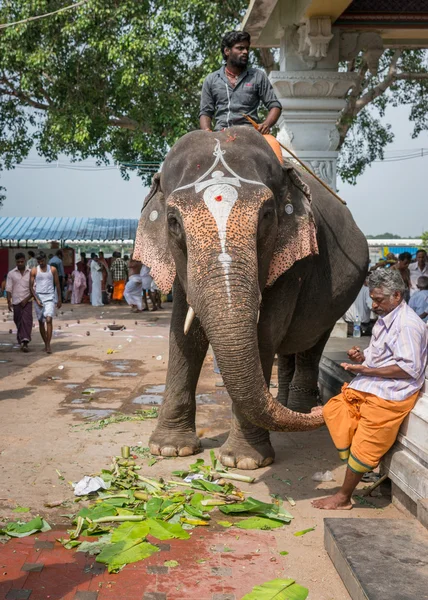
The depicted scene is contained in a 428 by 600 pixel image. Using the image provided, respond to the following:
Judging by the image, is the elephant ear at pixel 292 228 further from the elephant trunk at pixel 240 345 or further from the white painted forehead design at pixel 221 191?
the elephant trunk at pixel 240 345

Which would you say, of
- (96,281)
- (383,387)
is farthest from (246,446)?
(96,281)

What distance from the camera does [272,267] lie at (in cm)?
485

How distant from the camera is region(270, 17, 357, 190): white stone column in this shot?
9.25 m

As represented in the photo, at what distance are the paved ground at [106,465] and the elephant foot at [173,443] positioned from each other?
92mm

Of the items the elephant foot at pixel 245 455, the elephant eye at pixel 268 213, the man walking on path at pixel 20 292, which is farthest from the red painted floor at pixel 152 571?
the man walking on path at pixel 20 292

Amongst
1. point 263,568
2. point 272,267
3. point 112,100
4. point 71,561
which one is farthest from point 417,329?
point 112,100

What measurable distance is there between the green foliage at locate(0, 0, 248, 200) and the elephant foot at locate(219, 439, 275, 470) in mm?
10476

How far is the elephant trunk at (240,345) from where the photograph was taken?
13.1 ft

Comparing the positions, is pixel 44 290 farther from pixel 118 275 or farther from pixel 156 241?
pixel 118 275

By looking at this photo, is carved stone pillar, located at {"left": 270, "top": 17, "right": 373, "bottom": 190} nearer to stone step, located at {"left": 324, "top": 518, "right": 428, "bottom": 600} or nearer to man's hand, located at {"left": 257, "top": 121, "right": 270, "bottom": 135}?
man's hand, located at {"left": 257, "top": 121, "right": 270, "bottom": 135}

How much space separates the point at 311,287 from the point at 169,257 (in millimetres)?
1425

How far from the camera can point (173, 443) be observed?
5578mm

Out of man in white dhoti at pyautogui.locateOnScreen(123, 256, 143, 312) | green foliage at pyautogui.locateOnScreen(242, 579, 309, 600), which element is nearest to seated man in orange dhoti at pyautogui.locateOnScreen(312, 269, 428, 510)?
green foliage at pyautogui.locateOnScreen(242, 579, 309, 600)

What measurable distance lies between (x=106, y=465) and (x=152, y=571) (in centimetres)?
182
